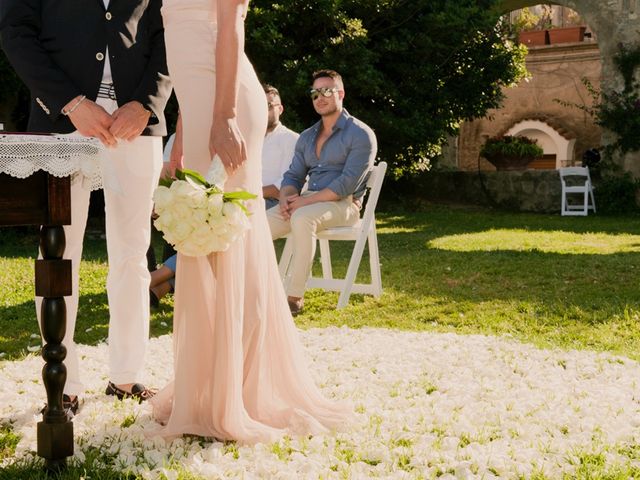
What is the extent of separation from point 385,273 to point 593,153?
1259cm

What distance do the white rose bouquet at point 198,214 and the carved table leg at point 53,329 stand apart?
0.35 metres

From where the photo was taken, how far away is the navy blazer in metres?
3.16

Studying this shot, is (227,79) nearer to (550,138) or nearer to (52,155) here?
(52,155)

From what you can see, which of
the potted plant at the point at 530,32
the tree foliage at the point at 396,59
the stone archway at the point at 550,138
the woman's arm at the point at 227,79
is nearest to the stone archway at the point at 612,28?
the tree foliage at the point at 396,59

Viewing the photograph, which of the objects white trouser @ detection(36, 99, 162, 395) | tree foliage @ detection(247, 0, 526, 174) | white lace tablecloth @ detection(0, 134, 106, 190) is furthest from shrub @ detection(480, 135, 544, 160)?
white lace tablecloth @ detection(0, 134, 106, 190)

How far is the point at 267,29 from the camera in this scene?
517 inches

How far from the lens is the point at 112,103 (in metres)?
3.32

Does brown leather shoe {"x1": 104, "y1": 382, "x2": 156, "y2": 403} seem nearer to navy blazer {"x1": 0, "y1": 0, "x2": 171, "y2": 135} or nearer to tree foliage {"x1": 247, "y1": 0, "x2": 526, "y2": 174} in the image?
navy blazer {"x1": 0, "y1": 0, "x2": 171, "y2": 135}

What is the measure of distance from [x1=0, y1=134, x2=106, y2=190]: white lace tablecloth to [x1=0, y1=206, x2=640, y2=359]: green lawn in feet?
8.34

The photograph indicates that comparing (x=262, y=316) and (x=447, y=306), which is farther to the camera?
(x=447, y=306)

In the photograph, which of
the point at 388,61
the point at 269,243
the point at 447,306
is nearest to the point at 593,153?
the point at 388,61

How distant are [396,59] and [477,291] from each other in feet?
28.6

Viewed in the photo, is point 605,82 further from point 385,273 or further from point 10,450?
point 10,450

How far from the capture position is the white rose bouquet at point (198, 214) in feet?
8.84
